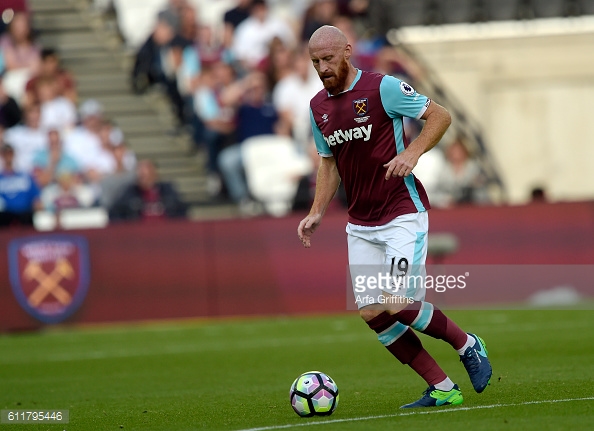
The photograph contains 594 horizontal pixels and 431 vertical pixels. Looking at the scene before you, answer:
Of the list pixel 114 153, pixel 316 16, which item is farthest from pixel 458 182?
pixel 114 153

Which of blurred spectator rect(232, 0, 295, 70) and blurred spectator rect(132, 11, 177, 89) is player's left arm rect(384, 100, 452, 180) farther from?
blurred spectator rect(132, 11, 177, 89)

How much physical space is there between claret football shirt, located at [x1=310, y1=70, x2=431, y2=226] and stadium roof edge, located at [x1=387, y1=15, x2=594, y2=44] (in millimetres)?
14110

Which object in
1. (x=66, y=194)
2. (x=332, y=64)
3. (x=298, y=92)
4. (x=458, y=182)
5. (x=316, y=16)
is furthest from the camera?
(x=316, y=16)

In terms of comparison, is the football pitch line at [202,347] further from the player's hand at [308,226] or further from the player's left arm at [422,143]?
the player's left arm at [422,143]

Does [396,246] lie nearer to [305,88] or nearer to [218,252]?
[218,252]

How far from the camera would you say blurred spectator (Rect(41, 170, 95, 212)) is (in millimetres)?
18422

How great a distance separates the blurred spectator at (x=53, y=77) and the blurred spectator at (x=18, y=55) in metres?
0.27

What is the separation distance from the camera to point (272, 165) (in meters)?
18.9

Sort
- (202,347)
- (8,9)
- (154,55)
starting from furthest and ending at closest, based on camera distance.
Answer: (8,9) < (154,55) < (202,347)

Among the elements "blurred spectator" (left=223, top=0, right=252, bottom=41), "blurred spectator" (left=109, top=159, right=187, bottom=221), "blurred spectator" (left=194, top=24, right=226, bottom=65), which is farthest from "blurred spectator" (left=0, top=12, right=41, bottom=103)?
"blurred spectator" (left=109, top=159, right=187, bottom=221)

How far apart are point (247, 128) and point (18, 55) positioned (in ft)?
16.2

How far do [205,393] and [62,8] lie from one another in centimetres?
1525

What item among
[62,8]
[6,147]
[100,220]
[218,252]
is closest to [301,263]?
[218,252]

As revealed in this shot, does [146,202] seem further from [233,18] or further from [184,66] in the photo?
[233,18]
